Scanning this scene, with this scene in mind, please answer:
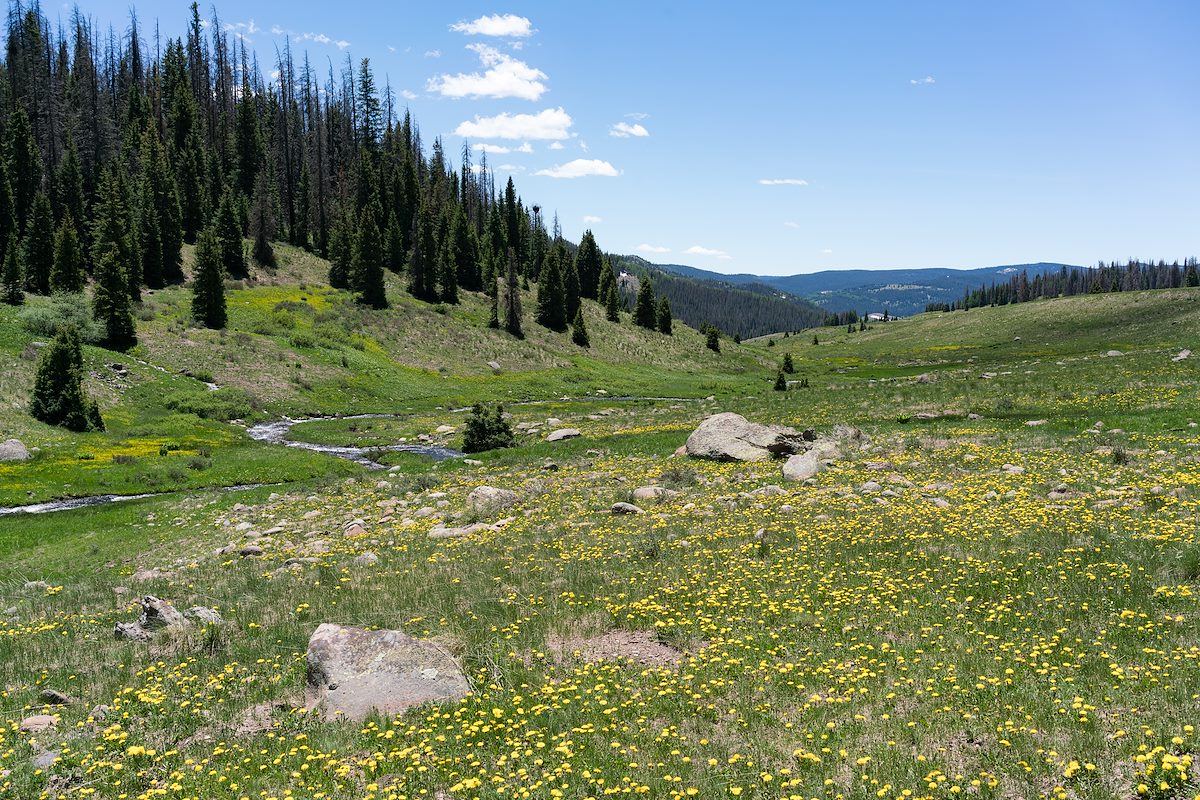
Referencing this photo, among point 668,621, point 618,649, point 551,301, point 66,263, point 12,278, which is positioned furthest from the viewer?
point 551,301

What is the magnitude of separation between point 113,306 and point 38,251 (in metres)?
18.0

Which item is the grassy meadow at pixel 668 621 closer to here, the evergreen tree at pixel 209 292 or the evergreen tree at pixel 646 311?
the evergreen tree at pixel 209 292

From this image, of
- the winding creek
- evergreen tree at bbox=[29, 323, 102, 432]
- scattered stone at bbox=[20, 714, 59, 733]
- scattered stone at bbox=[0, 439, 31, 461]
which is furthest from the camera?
evergreen tree at bbox=[29, 323, 102, 432]

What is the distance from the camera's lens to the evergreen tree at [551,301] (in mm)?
103000

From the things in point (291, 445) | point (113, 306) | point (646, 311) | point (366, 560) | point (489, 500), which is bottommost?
point (291, 445)

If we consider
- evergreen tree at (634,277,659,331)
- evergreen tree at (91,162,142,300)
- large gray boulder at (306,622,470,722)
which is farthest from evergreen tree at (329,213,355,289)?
large gray boulder at (306,622,470,722)

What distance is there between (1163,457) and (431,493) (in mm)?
23958

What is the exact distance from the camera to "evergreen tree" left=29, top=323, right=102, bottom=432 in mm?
39250

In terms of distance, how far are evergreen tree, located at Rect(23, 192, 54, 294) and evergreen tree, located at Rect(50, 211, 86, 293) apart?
1.80 m

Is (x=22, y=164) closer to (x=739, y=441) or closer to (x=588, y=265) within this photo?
(x=588, y=265)

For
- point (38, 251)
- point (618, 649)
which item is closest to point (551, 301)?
point (38, 251)

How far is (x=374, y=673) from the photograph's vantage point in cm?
932

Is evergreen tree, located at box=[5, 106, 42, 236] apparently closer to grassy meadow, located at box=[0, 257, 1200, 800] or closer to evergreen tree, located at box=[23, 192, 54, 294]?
evergreen tree, located at box=[23, 192, 54, 294]

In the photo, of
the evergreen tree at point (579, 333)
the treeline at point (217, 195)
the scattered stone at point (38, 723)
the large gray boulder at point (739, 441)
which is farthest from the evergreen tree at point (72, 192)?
the scattered stone at point (38, 723)
